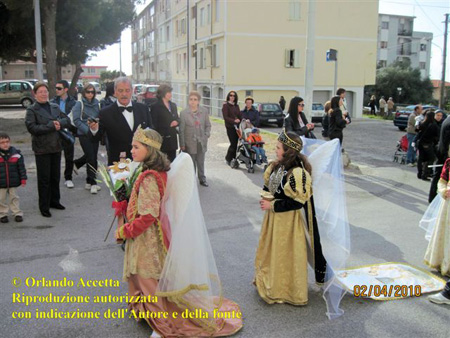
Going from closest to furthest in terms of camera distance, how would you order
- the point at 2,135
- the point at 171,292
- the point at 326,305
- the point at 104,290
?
the point at 171,292
the point at 326,305
the point at 104,290
the point at 2,135

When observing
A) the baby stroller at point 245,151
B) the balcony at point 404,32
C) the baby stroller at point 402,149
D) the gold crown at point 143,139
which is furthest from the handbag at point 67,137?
the balcony at point 404,32

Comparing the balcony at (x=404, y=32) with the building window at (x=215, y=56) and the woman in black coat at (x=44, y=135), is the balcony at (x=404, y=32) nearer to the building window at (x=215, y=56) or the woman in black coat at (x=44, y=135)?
the building window at (x=215, y=56)

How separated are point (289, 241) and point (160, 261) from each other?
1.31 m

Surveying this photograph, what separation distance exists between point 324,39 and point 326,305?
101ft

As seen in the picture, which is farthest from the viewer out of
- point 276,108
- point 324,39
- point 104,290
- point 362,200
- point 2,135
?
point 324,39

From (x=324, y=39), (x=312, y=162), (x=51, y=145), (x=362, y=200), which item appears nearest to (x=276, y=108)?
(x=324, y=39)

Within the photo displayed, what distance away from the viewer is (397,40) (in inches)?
2667

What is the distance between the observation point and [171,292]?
3.52 meters

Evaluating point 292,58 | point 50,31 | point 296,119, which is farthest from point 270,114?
point 296,119

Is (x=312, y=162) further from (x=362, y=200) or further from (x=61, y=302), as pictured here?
(x=362, y=200)

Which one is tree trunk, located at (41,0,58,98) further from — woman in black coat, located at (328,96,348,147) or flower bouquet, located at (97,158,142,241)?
flower bouquet, located at (97,158,142,241)

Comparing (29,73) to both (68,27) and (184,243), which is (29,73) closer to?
(68,27)

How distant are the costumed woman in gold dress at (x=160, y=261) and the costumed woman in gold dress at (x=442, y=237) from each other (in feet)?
8.41

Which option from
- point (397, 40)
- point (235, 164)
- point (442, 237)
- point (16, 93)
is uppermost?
point (397, 40)
